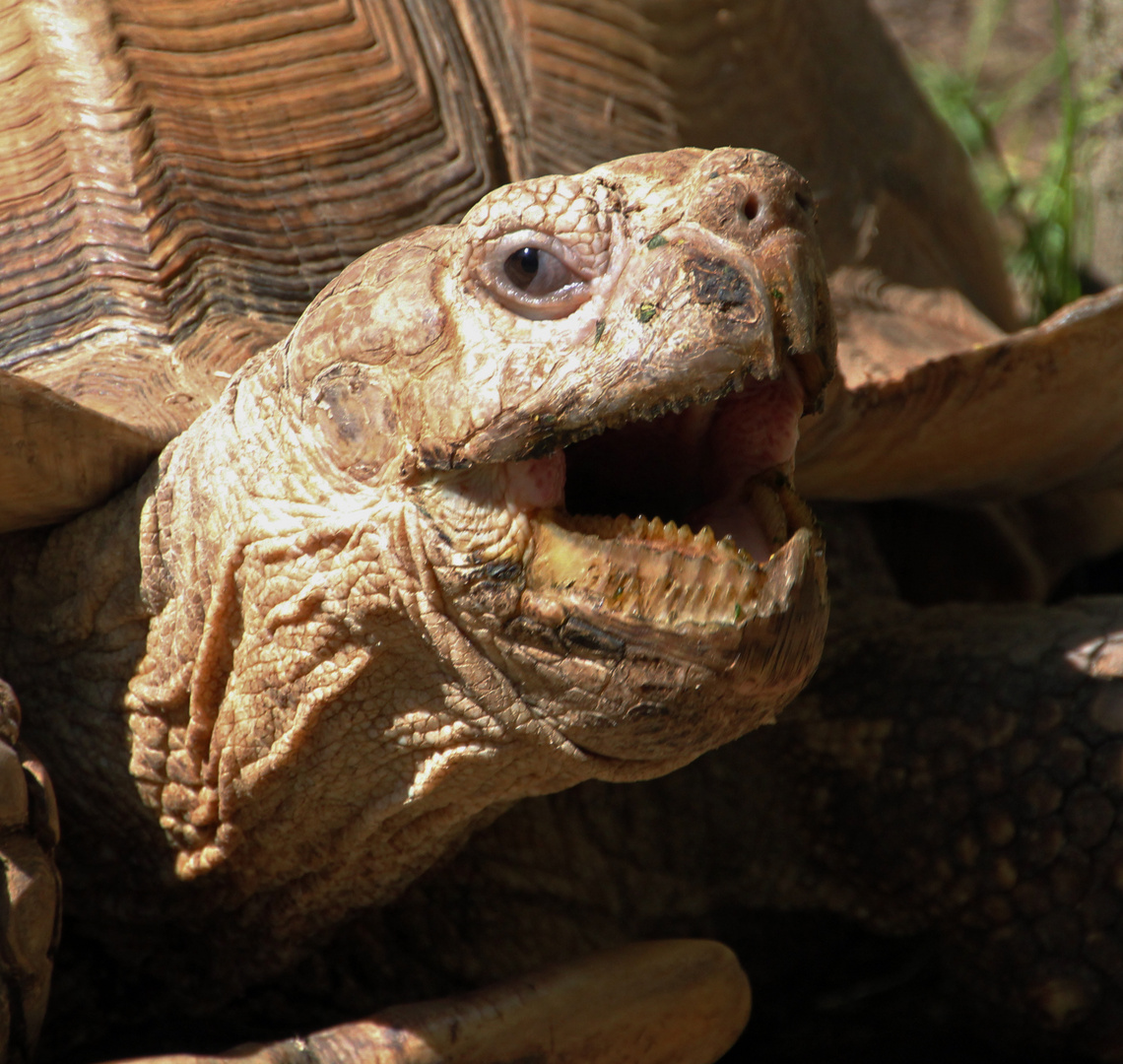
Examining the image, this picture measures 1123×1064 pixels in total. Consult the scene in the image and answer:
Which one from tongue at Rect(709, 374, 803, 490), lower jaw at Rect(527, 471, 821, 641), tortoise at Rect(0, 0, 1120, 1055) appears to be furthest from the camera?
tortoise at Rect(0, 0, 1120, 1055)

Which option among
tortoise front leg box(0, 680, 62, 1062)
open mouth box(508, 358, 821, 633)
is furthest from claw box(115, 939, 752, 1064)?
open mouth box(508, 358, 821, 633)

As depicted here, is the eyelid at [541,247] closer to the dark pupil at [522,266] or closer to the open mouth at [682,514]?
the dark pupil at [522,266]

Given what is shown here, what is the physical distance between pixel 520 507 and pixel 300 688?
0.37 meters

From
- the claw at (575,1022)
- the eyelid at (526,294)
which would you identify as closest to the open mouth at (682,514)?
the eyelid at (526,294)

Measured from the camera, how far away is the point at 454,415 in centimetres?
122

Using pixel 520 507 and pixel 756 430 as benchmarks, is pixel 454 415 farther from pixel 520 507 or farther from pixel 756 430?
pixel 756 430

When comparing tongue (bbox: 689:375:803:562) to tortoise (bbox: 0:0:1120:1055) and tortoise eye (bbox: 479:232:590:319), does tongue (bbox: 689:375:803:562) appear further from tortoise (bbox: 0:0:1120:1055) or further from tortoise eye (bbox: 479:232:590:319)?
tortoise eye (bbox: 479:232:590:319)

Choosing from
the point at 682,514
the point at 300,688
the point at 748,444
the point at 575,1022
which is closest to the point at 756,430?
the point at 748,444

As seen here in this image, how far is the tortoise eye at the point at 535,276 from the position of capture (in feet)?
3.97

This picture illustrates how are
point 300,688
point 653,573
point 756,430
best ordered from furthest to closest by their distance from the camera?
1. point 300,688
2. point 756,430
3. point 653,573

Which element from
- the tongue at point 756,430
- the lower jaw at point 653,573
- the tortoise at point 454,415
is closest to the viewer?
the lower jaw at point 653,573

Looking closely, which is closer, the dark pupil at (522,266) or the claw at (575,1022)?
the dark pupil at (522,266)

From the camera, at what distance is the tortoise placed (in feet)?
4.66

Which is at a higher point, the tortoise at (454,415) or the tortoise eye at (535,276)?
the tortoise eye at (535,276)
